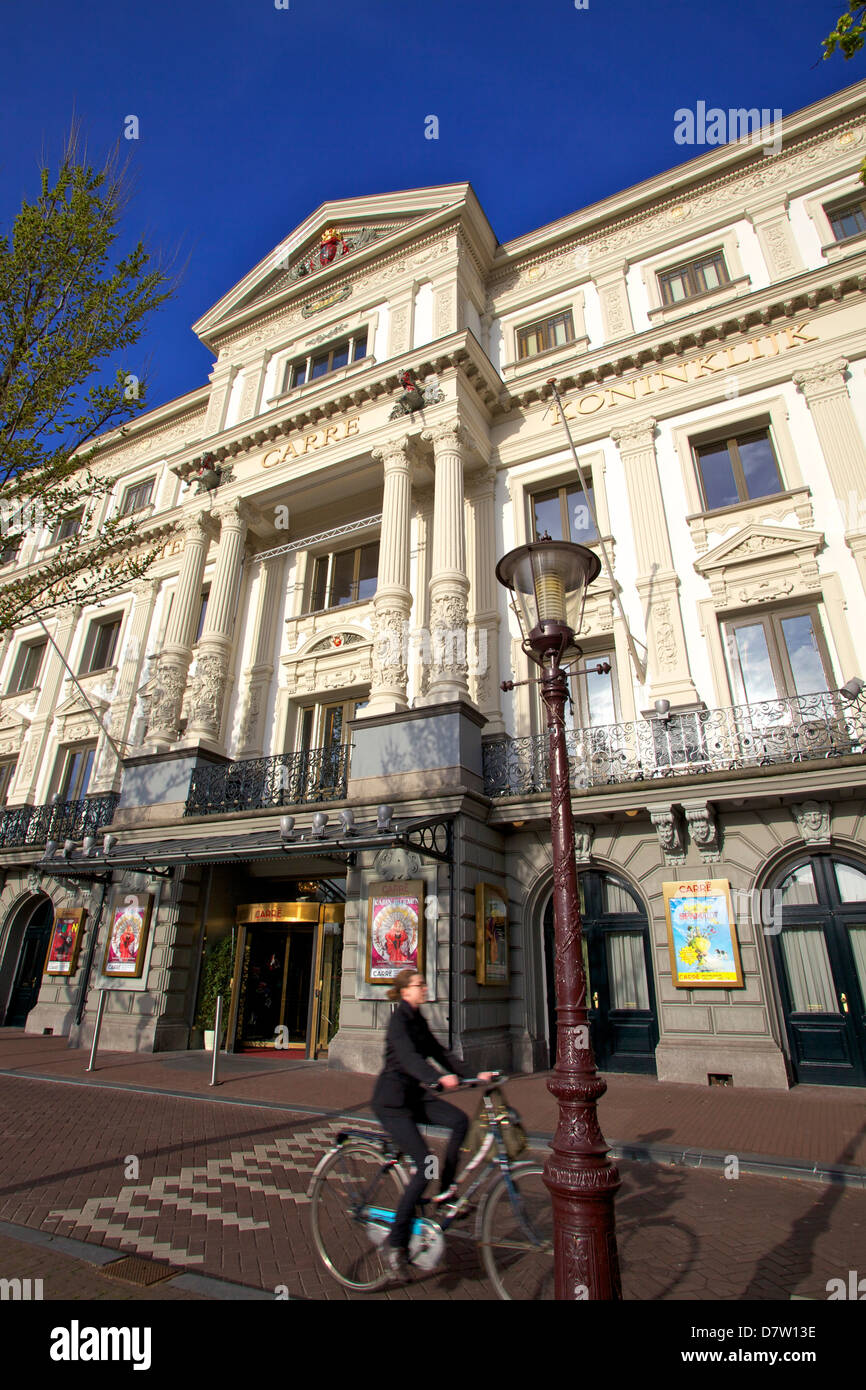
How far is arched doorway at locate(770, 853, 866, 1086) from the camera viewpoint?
1041 centimetres

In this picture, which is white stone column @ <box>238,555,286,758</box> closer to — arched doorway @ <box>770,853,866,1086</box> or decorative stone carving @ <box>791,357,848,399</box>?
arched doorway @ <box>770,853,866,1086</box>

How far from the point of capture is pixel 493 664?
15.3 m

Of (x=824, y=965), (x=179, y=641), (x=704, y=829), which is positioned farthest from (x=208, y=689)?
(x=824, y=965)

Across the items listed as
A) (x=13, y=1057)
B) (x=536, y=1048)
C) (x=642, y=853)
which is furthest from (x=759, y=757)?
(x=13, y=1057)

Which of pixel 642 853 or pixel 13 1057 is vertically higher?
pixel 642 853

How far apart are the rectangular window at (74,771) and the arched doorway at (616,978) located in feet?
48.7

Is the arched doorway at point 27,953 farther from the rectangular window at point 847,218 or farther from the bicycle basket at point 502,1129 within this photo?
the rectangular window at point 847,218

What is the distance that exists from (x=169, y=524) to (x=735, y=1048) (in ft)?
68.8

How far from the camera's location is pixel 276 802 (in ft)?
48.3

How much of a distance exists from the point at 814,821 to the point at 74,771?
65.1 ft

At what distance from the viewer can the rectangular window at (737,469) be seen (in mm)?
14430

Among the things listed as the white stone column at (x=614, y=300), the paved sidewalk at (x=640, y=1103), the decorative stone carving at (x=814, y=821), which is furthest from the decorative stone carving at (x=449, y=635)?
the white stone column at (x=614, y=300)
